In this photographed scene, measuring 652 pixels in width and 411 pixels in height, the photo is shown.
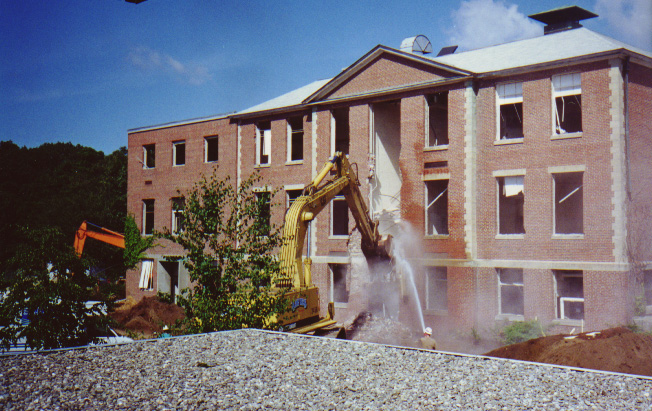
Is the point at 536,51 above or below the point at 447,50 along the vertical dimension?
below

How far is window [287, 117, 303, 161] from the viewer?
31188 mm

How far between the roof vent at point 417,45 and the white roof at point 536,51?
2034mm

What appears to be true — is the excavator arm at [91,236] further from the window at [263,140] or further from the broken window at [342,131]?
the broken window at [342,131]

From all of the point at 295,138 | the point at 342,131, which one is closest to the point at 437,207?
the point at 342,131

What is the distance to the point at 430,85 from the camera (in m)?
25.9

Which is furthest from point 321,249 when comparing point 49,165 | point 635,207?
point 49,165

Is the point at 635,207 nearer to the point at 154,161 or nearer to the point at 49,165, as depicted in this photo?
the point at 154,161

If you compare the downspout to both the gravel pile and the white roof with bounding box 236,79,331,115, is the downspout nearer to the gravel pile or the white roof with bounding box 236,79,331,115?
the gravel pile

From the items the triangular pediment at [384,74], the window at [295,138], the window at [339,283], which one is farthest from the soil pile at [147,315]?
the triangular pediment at [384,74]

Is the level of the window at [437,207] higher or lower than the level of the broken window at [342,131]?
lower

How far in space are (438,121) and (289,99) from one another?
8847mm

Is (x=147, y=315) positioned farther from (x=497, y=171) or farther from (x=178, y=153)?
(x=497, y=171)

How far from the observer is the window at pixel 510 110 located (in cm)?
2419

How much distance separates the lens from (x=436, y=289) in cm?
2598
